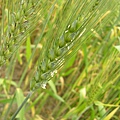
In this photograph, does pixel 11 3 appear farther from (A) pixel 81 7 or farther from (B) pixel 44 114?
(B) pixel 44 114

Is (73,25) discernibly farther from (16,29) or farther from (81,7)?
(16,29)

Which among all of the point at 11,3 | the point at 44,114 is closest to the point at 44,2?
the point at 11,3

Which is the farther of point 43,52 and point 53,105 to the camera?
point 53,105

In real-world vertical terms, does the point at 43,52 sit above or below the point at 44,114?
above

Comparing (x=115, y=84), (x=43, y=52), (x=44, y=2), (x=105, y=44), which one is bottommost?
(x=115, y=84)

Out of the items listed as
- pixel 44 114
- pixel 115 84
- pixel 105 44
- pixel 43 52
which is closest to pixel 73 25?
pixel 43 52

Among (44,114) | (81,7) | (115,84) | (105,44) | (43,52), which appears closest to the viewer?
(81,7)

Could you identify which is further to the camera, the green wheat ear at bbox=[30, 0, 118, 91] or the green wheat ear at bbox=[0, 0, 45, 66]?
A: the green wheat ear at bbox=[0, 0, 45, 66]

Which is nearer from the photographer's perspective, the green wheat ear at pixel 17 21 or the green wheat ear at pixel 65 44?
the green wheat ear at pixel 65 44

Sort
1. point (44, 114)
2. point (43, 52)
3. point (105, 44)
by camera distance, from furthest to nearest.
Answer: point (44, 114)
point (105, 44)
point (43, 52)
